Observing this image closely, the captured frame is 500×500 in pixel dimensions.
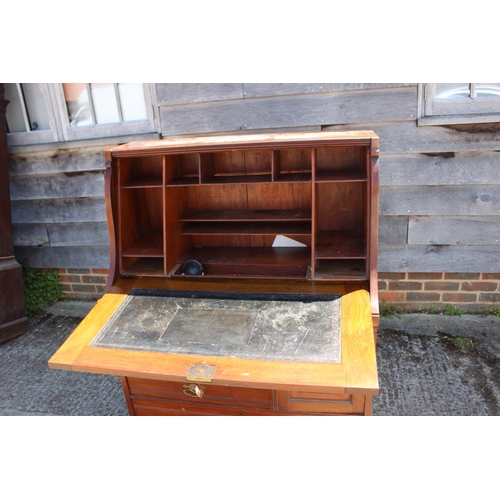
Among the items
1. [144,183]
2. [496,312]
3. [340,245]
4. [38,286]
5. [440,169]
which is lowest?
[496,312]

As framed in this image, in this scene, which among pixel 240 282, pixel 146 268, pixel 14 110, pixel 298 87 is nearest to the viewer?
pixel 240 282

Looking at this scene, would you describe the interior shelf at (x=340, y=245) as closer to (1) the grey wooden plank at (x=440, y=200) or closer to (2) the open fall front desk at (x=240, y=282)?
(2) the open fall front desk at (x=240, y=282)

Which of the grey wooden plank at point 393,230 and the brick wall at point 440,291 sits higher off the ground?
the grey wooden plank at point 393,230

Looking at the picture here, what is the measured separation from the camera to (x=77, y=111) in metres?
3.18

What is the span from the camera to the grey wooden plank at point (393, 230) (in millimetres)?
2929

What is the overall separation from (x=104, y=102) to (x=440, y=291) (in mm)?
2781

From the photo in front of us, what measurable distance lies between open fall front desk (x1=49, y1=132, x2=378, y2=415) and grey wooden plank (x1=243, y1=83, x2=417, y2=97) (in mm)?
580

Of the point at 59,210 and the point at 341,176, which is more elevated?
the point at 341,176

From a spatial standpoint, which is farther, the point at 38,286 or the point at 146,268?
the point at 38,286

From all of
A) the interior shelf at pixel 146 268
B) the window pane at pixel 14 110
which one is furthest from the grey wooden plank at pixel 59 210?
the interior shelf at pixel 146 268

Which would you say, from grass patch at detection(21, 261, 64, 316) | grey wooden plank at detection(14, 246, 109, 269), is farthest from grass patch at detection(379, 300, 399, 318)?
grass patch at detection(21, 261, 64, 316)

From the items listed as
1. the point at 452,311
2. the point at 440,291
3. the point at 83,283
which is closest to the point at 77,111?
the point at 83,283

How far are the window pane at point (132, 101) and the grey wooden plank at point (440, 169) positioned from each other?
5.54ft

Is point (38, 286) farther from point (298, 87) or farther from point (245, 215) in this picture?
point (298, 87)
